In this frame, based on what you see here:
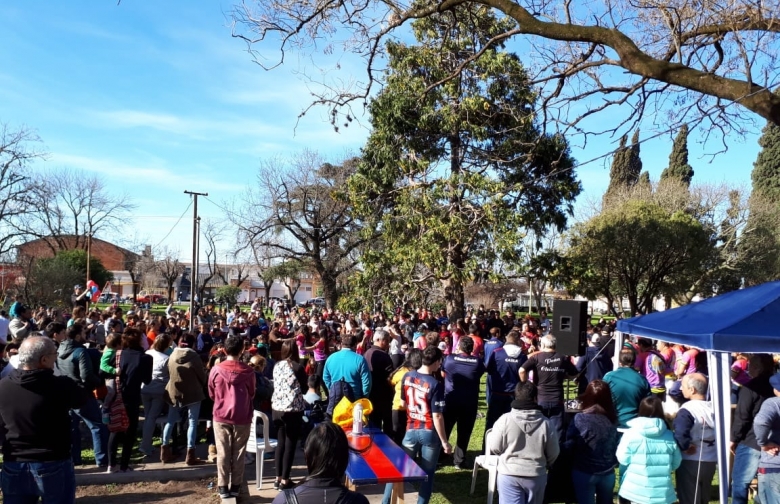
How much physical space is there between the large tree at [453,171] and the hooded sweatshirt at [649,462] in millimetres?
13371

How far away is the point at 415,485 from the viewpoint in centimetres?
690

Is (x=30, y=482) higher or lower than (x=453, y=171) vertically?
lower

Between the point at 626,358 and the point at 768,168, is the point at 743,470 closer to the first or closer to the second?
the point at 626,358

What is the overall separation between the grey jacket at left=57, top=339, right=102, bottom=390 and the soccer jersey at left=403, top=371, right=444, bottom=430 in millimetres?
3487

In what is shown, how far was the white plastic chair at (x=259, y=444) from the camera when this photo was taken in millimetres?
6668

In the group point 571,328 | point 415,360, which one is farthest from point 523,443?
point 571,328

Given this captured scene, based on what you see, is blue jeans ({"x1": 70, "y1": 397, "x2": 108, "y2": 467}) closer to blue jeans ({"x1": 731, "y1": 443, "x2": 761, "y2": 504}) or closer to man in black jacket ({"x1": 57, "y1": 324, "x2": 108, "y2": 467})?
man in black jacket ({"x1": 57, "y1": 324, "x2": 108, "y2": 467})

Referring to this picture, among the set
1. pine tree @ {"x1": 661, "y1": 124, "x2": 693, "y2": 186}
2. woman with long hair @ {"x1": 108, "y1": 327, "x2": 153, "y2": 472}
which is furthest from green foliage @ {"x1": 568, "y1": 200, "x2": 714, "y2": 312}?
woman with long hair @ {"x1": 108, "y1": 327, "x2": 153, "y2": 472}

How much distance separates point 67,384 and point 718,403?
16.7 ft

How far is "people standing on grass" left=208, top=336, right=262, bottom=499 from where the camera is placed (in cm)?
598

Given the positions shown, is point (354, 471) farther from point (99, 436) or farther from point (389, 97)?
point (389, 97)

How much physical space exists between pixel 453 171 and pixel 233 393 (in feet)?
48.8

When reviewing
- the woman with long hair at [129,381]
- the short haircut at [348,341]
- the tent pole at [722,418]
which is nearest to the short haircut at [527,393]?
the tent pole at [722,418]

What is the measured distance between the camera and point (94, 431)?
23.6 ft
